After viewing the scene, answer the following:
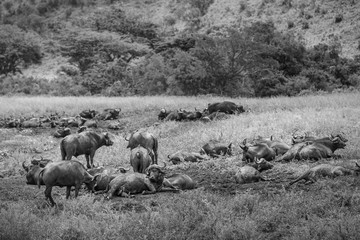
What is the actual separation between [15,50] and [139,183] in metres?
50.2

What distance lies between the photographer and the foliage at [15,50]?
54922 millimetres

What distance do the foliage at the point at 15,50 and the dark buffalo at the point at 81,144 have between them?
43.9 metres

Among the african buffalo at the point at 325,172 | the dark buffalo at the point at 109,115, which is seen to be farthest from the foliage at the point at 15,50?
the african buffalo at the point at 325,172

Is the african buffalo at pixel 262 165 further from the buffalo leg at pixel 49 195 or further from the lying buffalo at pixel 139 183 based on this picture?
the buffalo leg at pixel 49 195

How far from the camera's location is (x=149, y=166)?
10.0 meters

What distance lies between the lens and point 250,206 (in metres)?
7.84

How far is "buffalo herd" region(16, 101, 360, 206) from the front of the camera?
8.95 metres

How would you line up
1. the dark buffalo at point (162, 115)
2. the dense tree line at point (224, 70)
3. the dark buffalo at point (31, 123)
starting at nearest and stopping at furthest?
the dark buffalo at point (162, 115), the dark buffalo at point (31, 123), the dense tree line at point (224, 70)

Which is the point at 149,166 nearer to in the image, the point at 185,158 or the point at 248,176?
the point at 248,176

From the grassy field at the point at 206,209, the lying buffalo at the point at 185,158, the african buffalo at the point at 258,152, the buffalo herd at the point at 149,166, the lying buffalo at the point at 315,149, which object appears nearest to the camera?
the grassy field at the point at 206,209

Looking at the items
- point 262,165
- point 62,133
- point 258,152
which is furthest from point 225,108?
point 262,165

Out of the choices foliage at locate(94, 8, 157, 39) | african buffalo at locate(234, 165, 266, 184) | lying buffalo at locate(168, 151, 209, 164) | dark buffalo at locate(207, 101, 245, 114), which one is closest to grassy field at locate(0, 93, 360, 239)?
african buffalo at locate(234, 165, 266, 184)

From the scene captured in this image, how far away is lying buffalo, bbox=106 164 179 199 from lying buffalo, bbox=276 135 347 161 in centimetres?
357

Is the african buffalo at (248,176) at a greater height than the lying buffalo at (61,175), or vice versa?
the lying buffalo at (61,175)
